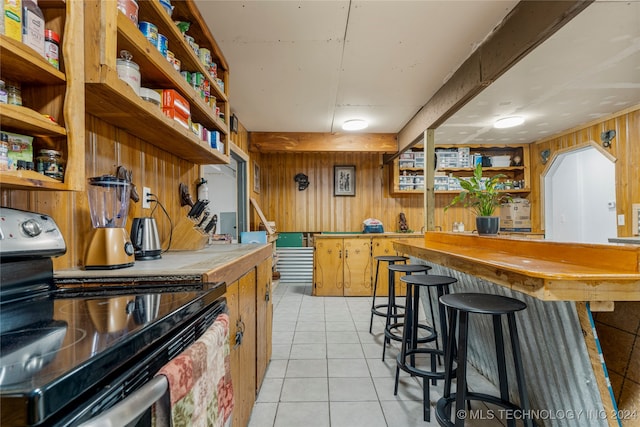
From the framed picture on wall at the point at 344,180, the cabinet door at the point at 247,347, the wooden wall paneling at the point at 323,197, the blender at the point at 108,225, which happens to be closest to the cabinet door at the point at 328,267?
the wooden wall paneling at the point at 323,197

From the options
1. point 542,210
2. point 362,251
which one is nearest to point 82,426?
point 362,251

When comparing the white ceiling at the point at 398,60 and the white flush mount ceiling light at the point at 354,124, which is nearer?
the white ceiling at the point at 398,60

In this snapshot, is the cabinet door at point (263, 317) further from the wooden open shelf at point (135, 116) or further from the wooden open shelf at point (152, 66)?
the wooden open shelf at point (152, 66)

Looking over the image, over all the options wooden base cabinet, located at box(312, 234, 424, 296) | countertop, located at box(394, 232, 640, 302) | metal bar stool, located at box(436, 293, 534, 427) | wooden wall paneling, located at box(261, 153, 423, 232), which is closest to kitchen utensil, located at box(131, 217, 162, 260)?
metal bar stool, located at box(436, 293, 534, 427)

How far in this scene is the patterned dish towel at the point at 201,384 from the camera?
2.09ft

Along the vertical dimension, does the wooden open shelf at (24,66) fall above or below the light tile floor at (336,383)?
above

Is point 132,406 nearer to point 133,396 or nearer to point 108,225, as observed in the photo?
point 133,396

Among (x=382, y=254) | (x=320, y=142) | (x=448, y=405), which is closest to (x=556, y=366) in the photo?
(x=448, y=405)

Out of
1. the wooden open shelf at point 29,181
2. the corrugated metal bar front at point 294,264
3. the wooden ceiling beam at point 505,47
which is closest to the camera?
the wooden open shelf at point 29,181

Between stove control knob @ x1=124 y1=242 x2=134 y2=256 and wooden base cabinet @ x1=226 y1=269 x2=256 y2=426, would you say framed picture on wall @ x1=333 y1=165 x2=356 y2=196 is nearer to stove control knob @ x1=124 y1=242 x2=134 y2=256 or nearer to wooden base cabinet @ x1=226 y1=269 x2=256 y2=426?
wooden base cabinet @ x1=226 y1=269 x2=256 y2=426

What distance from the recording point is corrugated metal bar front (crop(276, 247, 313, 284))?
5.43 meters

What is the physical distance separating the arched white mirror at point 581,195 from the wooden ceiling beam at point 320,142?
9.28 ft

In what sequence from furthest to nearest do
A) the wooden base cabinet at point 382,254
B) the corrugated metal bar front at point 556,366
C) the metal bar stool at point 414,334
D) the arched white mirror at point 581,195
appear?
the wooden base cabinet at point 382,254
the arched white mirror at point 581,195
the metal bar stool at point 414,334
the corrugated metal bar front at point 556,366

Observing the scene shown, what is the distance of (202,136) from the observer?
6.51 feet
